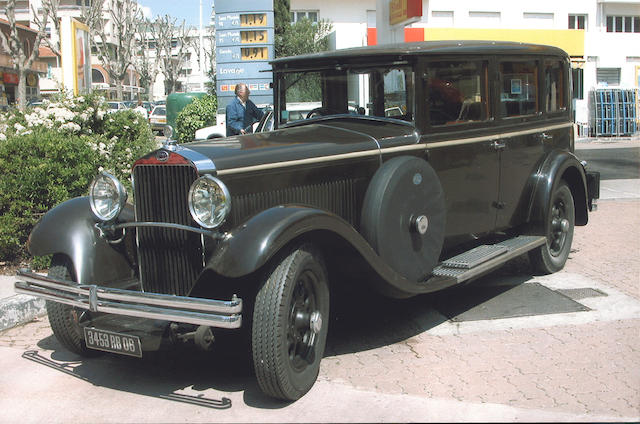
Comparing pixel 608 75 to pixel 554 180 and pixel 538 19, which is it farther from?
pixel 554 180

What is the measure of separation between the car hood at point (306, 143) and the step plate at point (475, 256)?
3.24ft

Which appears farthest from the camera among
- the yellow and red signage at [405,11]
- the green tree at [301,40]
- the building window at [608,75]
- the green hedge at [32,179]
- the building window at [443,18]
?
the building window at [608,75]

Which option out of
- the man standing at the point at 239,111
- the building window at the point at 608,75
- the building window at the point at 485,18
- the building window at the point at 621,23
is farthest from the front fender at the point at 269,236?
the building window at the point at 621,23

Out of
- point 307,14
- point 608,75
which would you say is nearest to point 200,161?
point 307,14

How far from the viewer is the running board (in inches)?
194

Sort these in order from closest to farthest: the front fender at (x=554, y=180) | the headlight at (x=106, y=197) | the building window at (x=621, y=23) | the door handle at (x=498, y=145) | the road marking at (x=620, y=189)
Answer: the headlight at (x=106, y=197), the door handle at (x=498, y=145), the front fender at (x=554, y=180), the road marking at (x=620, y=189), the building window at (x=621, y=23)

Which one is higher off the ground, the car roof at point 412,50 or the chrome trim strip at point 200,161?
Result: the car roof at point 412,50

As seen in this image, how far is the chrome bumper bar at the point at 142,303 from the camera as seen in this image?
3.51 meters

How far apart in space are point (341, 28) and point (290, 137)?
83.2 feet

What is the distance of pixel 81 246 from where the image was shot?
444 cm

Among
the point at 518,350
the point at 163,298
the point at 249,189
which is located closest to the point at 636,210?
the point at 518,350

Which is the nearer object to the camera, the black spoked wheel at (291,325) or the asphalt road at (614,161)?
the black spoked wheel at (291,325)

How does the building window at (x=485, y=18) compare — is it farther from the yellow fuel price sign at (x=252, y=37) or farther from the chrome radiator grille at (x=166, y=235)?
the chrome radiator grille at (x=166, y=235)

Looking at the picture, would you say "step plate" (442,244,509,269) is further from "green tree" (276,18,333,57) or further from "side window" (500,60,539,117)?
"green tree" (276,18,333,57)
